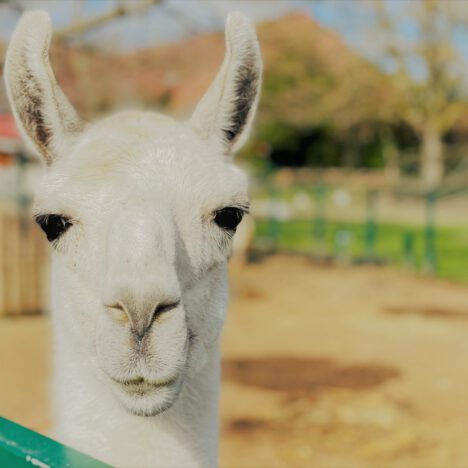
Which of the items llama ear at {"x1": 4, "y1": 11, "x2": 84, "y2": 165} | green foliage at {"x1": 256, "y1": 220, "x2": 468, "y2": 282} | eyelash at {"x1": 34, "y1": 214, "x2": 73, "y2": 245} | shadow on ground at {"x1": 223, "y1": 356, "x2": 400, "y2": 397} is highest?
green foliage at {"x1": 256, "y1": 220, "x2": 468, "y2": 282}

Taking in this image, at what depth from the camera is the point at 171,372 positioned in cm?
167

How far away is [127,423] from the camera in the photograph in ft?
6.71

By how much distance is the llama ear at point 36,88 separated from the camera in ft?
6.56

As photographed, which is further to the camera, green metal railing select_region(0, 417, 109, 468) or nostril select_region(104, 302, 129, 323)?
nostril select_region(104, 302, 129, 323)

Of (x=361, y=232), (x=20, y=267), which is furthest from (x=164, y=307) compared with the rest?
(x=361, y=232)

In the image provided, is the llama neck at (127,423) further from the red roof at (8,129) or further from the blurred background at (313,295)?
the red roof at (8,129)

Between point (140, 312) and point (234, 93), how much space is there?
90cm

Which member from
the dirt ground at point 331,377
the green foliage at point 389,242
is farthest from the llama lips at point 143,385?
the green foliage at point 389,242

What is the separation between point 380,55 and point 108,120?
26.5 metres

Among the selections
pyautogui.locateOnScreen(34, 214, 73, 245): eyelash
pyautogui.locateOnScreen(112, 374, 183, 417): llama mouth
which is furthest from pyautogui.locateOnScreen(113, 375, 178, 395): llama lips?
pyautogui.locateOnScreen(34, 214, 73, 245): eyelash

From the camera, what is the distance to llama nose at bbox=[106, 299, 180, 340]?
1.58m

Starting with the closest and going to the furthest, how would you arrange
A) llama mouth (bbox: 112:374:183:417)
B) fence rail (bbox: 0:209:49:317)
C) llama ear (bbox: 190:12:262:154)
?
llama mouth (bbox: 112:374:183:417), llama ear (bbox: 190:12:262:154), fence rail (bbox: 0:209:49:317)

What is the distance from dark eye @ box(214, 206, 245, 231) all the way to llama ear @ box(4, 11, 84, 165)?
0.56 m

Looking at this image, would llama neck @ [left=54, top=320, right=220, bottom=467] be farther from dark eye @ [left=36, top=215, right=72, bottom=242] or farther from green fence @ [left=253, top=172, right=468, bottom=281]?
green fence @ [left=253, top=172, right=468, bottom=281]
